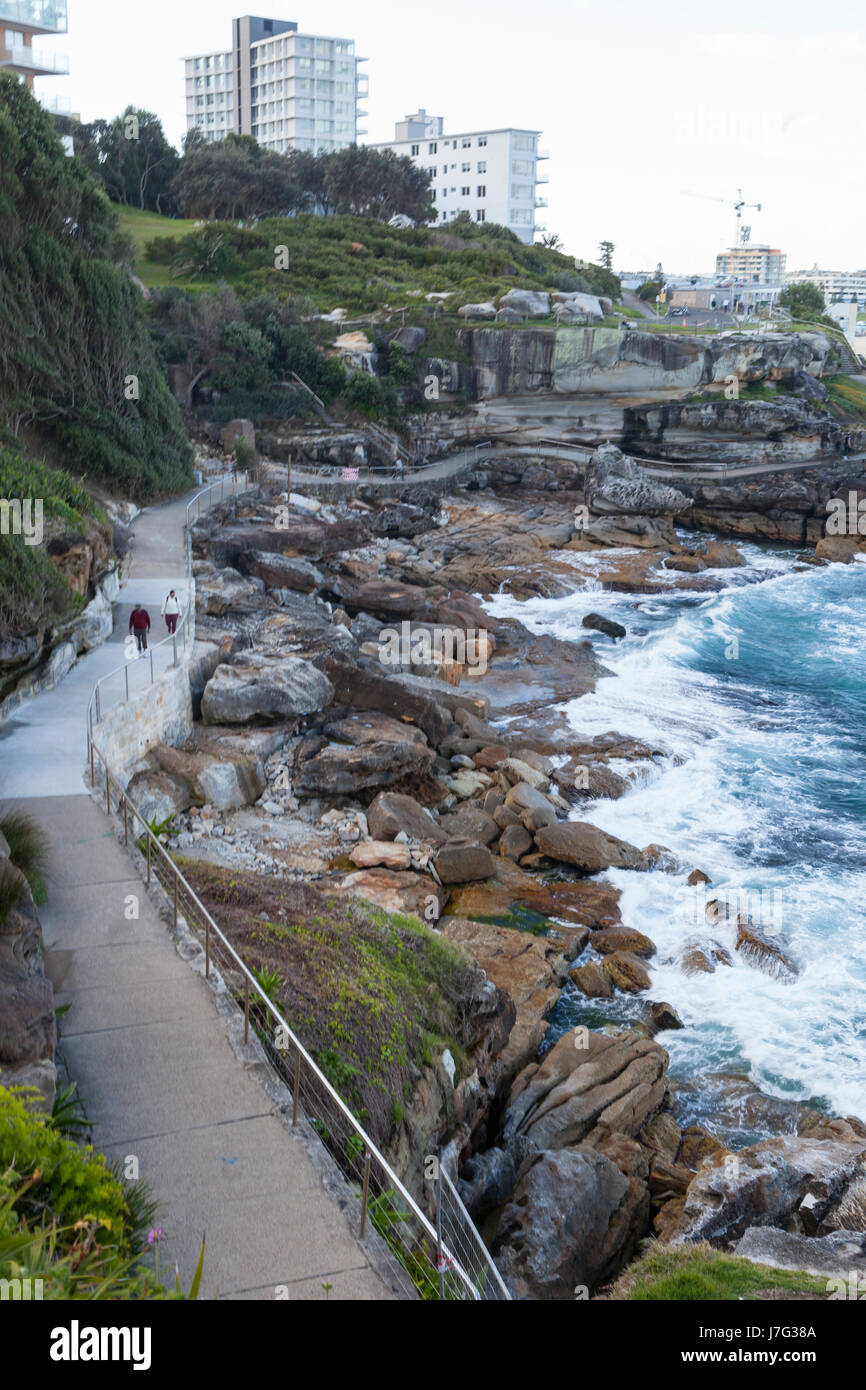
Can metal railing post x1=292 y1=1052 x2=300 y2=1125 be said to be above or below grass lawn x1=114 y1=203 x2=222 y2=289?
below

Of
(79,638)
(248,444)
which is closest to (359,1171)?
(79,638)

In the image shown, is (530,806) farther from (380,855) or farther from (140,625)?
(140,625)

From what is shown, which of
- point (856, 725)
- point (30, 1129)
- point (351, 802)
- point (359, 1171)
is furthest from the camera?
point (856, 725)

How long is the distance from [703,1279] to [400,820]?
34.8 feet

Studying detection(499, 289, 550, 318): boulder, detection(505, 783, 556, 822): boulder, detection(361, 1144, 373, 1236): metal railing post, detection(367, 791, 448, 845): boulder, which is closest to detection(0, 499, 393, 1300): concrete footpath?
detection(361, 1144, 373, 1236): metal railing post

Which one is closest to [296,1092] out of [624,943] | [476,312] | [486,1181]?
[486,1181]

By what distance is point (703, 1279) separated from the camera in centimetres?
788

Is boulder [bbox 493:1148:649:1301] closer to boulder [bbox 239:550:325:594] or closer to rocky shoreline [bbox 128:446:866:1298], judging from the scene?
rocky shoreline [bbox 128:446:866:1298]

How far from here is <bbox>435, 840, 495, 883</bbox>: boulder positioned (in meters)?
17.2

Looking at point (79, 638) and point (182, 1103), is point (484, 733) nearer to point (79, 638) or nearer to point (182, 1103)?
point (79, 638)

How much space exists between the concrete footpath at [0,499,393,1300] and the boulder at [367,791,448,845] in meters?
5.63

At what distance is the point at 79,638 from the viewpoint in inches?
750
